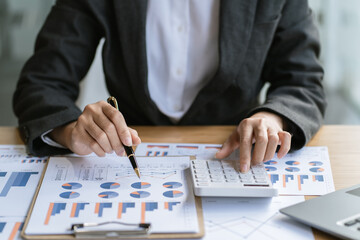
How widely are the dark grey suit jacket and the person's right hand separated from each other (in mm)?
157

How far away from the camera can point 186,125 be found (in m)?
1.18

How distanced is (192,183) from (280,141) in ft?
0.62

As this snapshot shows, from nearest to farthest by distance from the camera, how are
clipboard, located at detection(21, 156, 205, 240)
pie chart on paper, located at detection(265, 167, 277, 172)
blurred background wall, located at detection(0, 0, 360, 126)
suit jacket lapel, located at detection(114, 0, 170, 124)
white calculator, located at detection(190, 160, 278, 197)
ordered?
1. clipboard, located at detection(21, 156, 205, 240)
2. white calculator, located at detection(190, 160, 278, 197)
3. pie chart on paper, located at detection(265, 167, 277, 172)
4. suit jacket lapel, located at detection(114, 0, 170, 124)
5. blurred background wall, located at detection(0, 0, 360, 126)

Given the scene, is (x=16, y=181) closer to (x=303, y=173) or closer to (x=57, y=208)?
(x=57, y=208)

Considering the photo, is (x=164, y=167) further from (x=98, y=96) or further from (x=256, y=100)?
(x=98, y=96)

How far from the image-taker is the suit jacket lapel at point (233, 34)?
1077 mm

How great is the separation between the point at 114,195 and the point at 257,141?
262mm

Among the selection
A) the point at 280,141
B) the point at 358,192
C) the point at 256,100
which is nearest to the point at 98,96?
the point at 256,100

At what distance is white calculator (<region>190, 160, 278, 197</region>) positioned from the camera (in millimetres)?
718

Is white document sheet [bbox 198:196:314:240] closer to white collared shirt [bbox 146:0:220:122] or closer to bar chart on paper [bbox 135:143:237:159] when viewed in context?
bar chart on paper [bbox 135:143:237:159]

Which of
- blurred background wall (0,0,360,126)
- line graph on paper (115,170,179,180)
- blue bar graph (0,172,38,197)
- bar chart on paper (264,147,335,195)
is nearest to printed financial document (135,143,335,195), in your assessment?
bar chart on paper (264,147,335,195)

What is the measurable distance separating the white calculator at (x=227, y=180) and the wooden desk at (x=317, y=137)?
0.17 meters

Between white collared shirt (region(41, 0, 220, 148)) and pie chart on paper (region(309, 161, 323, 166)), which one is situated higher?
white collared shirt (region(41, 0, 220, 148))

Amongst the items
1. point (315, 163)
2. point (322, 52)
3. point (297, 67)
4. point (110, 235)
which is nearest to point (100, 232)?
point (110, 235)
